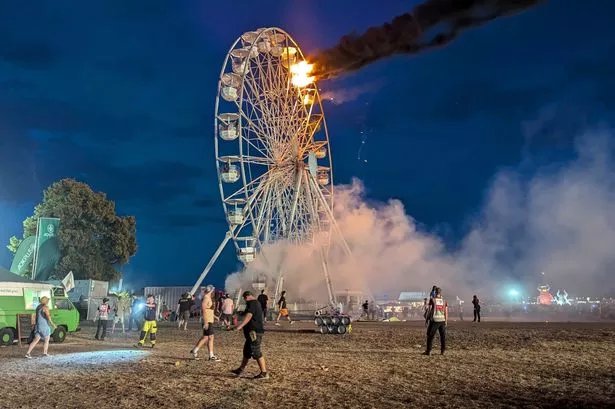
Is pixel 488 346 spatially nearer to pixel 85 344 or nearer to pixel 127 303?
pixel 85 344

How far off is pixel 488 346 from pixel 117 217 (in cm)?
4338

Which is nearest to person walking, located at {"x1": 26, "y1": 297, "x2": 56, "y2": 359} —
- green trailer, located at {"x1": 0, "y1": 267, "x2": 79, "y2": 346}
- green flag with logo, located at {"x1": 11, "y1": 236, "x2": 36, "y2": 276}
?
green trailer, located at {"x1": 0, "y1": 267, "x2": 79, "y2": 346}

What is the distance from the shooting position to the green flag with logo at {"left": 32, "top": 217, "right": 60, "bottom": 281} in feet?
121

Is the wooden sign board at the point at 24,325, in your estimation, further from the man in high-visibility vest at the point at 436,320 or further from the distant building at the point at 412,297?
the distant building at the point at 412,297

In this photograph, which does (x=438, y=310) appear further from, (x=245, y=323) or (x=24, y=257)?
(x=24, y=257)

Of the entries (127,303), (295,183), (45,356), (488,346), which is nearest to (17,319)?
(45,356)

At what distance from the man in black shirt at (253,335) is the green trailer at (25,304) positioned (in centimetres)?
1305

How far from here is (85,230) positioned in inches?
2026

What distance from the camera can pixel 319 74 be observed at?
834 inches

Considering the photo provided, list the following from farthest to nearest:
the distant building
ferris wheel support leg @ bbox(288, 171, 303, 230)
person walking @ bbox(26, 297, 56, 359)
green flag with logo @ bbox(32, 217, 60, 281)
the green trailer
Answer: the distant building
ferris wheel support leg @ bbox(288, 171, 303, 230)
green flag with logo @ bbox(32, 217, 60, 281)
the green trailer
person walking @ bbox(26, 297, 56, 359)

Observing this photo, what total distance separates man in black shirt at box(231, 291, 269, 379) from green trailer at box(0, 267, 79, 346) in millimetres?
13047

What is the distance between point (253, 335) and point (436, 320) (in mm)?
6191

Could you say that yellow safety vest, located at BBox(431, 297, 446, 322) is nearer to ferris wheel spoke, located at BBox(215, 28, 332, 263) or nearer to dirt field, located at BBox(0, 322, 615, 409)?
dirt field, located at BBox(0, 322, 615, 409)

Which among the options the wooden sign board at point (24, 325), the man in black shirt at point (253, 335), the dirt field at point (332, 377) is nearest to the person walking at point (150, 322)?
the dirt field at point (332, 377)
